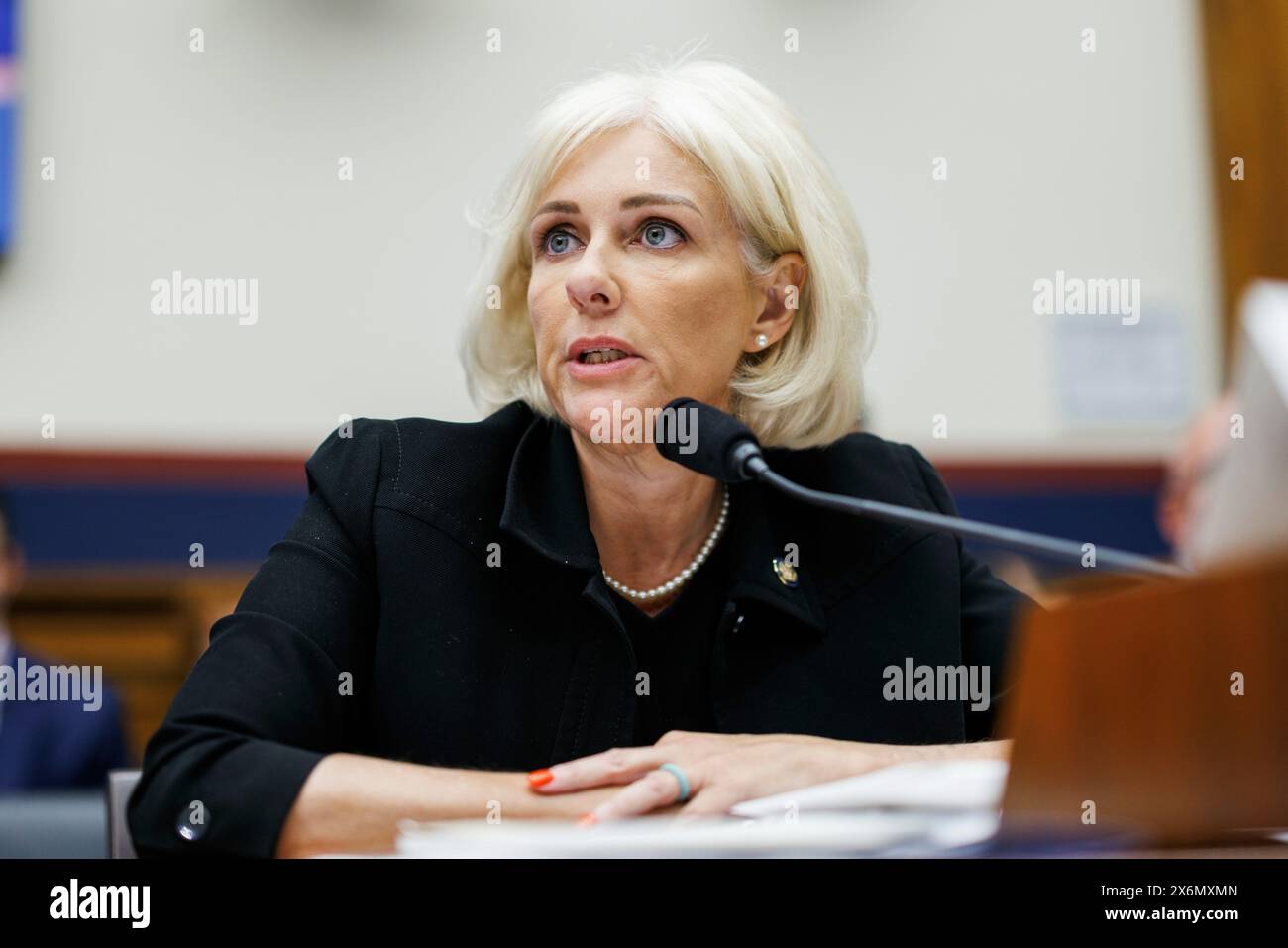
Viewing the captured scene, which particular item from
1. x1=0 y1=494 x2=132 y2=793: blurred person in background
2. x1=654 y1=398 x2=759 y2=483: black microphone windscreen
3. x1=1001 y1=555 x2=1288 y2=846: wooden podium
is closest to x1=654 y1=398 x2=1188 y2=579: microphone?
x1=654 y1=398 x2=759 y2=483: black microphone windscreen

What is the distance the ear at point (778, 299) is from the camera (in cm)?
140

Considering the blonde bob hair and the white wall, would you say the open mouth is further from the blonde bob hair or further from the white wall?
the white wall

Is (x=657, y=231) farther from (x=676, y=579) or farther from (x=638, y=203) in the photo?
(x=676, y=579)

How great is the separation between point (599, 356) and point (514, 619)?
10.6 inches

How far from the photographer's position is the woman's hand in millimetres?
835

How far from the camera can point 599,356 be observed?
4.09 ft

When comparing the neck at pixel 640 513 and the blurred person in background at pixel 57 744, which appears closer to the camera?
the neck at pixel 640 513

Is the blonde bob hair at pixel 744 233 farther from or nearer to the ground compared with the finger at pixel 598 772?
farther from the ground

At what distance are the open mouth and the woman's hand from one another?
0.44m

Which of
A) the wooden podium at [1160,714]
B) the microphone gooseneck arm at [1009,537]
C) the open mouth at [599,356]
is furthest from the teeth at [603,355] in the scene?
the wooden podium at [1160,714]

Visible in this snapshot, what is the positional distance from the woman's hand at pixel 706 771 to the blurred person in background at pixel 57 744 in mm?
1822

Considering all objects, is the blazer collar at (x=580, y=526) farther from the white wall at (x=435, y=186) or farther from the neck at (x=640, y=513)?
the white wall at (x=435, y=186)

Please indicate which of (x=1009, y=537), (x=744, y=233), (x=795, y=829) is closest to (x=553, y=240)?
(x=744, y=233)
